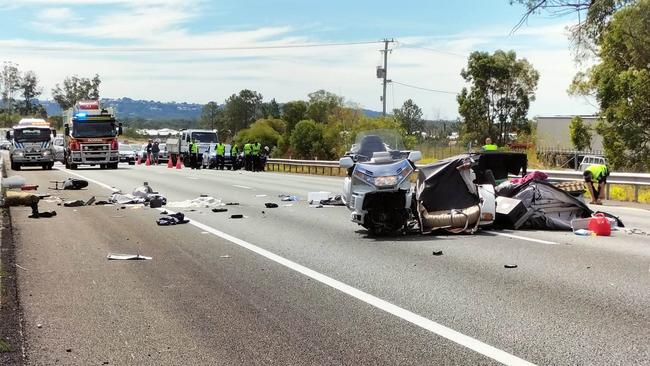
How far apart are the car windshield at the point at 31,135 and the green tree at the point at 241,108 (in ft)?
366

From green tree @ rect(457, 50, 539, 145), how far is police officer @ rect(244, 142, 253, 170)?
26.3 m

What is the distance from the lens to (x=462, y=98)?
62844 millimetres

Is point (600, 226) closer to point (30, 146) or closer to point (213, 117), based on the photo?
point (30, 146)

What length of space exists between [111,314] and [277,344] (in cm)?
190

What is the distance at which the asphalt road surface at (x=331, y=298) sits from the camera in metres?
5.37

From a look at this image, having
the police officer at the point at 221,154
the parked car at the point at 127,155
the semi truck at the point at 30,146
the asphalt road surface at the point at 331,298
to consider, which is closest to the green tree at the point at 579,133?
the police officer at the point at 221,154

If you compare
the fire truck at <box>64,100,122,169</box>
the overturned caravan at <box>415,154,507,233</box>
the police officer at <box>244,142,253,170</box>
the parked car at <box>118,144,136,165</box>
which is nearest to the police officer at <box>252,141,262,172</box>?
the police officer at <box>244,142,253,170</box>

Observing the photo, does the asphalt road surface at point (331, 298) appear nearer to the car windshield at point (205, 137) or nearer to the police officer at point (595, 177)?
the police officer at point (595, 177)

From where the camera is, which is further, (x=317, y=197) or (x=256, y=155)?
(x=256, y=155)

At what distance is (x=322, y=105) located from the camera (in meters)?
118

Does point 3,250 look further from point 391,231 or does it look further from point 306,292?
point 391,231

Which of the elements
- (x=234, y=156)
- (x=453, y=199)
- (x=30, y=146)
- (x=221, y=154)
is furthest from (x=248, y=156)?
(x=453, y=199)

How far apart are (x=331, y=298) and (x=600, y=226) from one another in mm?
6526

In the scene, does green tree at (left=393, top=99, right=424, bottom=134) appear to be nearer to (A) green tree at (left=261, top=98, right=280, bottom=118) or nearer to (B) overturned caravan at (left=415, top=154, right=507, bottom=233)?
(A) green tree at (left=261, top=98, right=280, bottom=118)
